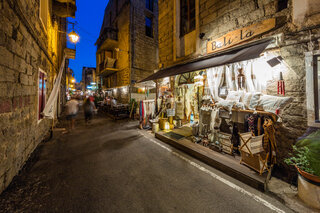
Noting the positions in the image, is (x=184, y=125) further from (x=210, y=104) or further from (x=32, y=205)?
(x=32, y=205)

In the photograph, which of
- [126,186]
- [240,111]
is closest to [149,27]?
[240,111]

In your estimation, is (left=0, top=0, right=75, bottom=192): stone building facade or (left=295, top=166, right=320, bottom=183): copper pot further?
(left=0, top=0, right=75, bottom=192): stone building facade

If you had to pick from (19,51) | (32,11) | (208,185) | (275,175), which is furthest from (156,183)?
(32,11)

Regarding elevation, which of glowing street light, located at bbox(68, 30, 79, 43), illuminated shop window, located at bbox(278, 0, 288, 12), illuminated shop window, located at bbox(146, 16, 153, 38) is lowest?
illuminated shop window, located at bbox(278, 0, 288, 12)

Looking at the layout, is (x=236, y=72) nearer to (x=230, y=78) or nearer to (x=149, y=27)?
(x=230, y=78)

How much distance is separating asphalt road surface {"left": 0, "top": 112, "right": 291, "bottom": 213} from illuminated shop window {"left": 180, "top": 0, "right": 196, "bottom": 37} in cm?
665

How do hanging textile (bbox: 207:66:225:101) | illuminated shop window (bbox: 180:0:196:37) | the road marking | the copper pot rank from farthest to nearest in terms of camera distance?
illuminated shop window (bbox: 180:0:196:37)
hanging textile (bbox: 207:66:225:101)
the road marking
the copper pot

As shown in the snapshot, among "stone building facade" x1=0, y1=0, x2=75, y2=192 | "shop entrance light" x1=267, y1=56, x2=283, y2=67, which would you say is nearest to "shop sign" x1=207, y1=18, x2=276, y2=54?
"shop entrance light" x1=267, y1=56, x2=283, y2=67

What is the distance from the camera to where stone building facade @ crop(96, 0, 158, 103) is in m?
13.6

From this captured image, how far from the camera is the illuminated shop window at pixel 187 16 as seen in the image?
6484 mm

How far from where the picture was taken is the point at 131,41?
1347cm

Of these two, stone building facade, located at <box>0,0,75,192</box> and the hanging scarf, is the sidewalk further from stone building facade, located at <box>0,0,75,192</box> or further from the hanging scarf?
stone building facade, located at <box>0,0,75,192</box>

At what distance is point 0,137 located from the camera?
2432 millimetres

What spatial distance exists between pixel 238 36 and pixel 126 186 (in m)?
5.96
